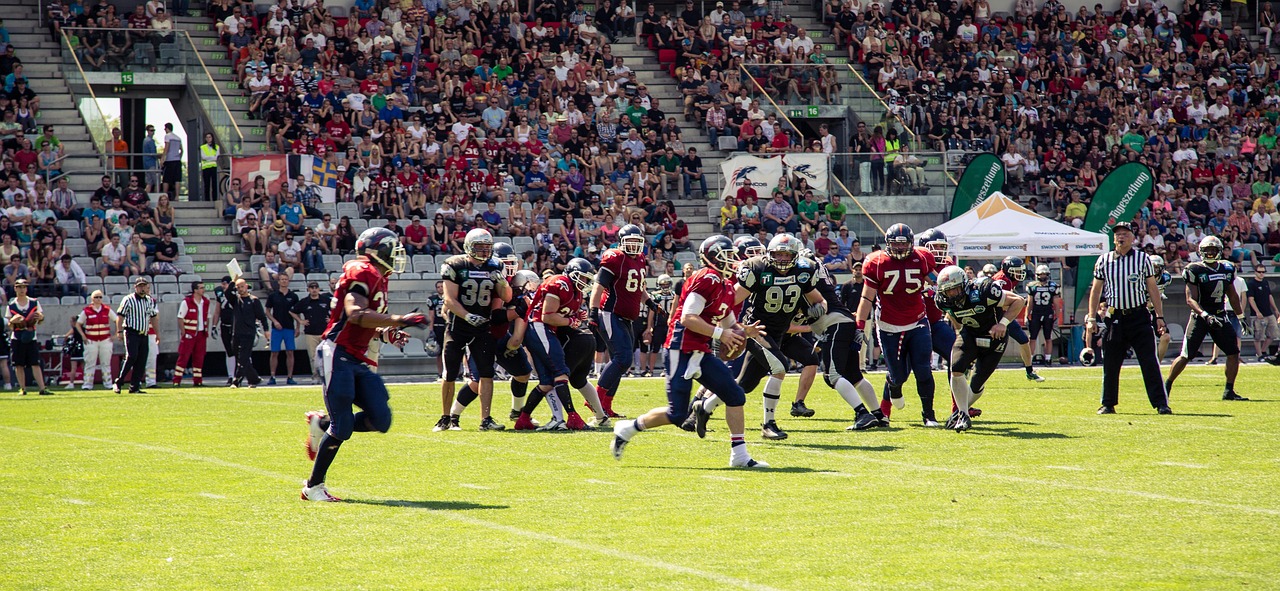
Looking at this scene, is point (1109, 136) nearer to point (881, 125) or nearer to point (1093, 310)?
point (881, 125)

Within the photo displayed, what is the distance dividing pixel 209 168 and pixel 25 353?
671 centimetres

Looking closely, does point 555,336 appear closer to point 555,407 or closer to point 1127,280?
point 555,407

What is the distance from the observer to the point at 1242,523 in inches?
261

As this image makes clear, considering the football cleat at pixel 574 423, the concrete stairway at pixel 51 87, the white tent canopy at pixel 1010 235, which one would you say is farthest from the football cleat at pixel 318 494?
the concrete stairway at pixel 51 87

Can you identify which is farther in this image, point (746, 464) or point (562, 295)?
point (562, 295)

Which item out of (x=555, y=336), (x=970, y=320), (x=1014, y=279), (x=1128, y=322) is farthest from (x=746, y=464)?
(x=1014, y=279)

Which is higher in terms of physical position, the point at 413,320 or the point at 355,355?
the point at 413,320

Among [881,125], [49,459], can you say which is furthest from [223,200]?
[49,459]

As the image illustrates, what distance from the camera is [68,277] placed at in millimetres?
21125

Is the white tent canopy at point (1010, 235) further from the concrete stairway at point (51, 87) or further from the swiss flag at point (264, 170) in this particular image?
the concrete stairway at point (51, 87)

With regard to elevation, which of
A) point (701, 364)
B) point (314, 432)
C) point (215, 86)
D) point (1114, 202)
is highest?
point (215, 86)

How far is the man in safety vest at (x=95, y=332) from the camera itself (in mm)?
19469

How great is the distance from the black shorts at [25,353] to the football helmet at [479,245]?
9.72 m

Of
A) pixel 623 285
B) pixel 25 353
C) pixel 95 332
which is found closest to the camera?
pixel 623 285
